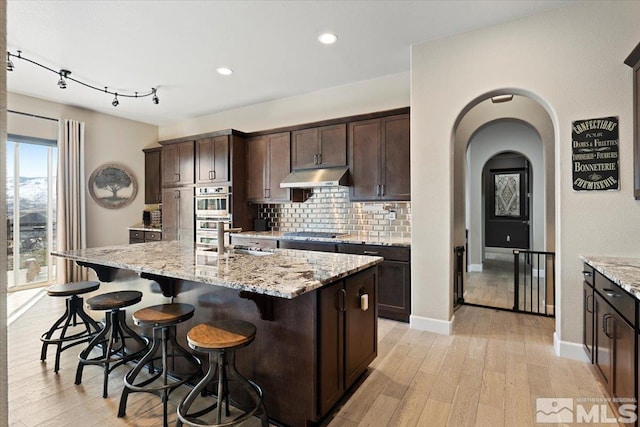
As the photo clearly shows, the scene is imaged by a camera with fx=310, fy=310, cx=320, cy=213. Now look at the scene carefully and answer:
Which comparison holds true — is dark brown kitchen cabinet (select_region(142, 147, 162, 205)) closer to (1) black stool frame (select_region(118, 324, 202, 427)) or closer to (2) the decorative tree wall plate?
(2) the decorative tree wall plate

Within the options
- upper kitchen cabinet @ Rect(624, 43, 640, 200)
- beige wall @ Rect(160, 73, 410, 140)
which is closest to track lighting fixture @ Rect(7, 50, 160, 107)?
beige wall @ Rect(160, 73, 410, 140)

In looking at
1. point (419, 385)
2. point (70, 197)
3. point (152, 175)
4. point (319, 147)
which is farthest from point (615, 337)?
point (152, 175)

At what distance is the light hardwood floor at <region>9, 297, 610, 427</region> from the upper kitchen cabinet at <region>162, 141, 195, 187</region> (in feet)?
10.0

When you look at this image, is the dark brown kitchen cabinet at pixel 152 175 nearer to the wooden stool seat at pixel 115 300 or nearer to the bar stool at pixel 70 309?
the bar stool at pixel 70 309

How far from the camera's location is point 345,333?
1.98 m

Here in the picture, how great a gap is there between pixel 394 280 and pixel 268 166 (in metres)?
2.64

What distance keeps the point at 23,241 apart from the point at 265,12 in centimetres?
522

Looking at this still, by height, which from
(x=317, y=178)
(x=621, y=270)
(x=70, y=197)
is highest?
(x=317, y=178)

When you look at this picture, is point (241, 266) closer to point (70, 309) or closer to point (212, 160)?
point (70, 309)

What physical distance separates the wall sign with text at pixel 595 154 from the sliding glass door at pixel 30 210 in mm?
6986

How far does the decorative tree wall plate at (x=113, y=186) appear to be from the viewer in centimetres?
568

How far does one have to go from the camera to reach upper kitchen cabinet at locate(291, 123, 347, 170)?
4.22 m

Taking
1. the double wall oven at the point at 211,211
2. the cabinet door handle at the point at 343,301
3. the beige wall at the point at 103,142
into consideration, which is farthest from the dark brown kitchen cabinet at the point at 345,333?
the beige wall at the point at 103,142

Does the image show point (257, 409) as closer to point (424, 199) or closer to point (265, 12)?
point (424, 199)
